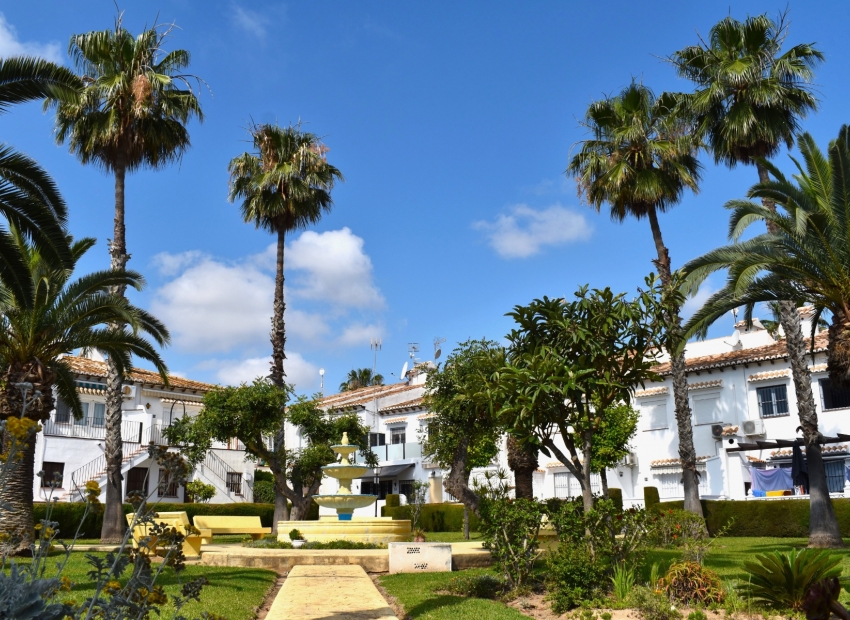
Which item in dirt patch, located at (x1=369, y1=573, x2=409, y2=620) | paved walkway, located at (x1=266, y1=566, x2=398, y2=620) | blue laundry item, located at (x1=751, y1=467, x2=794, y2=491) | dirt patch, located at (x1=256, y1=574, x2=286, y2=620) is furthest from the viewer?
blue laundry item, located at (x1=751, y1=467, x2=794, y2=491)

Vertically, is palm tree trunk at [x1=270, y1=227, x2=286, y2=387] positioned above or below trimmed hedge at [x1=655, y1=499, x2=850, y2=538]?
above

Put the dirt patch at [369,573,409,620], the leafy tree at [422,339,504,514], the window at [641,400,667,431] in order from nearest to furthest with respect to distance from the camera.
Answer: the dirt patch at [369,573,409,620]
the leafy tree at [422,339,504,514]
the window at [641,400,667,431]

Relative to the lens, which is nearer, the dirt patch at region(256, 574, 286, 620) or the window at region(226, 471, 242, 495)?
the dirt patch at region(256, 574, 286, 620)

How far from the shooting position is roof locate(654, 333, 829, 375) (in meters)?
31.2

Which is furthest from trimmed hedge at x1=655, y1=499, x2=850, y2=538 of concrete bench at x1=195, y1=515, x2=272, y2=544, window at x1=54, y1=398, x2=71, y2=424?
window at x1=54, y1=398, x2=71, y2=424

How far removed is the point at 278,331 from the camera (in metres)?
28.4

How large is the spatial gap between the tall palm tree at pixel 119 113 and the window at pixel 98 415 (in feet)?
51.6

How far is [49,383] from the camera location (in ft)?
54.4

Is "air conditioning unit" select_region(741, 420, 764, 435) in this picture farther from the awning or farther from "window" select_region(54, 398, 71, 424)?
"window" select_region(54, 398, 71, 424)

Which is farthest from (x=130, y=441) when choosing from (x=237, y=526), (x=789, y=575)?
(x=789, y=575)

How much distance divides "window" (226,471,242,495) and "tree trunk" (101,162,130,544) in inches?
658

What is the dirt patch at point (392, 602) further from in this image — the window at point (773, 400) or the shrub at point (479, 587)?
the window at point (773, 400)

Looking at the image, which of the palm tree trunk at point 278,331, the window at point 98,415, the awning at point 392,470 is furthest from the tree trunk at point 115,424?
the awning at point 392,470

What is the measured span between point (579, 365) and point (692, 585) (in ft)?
11.4
